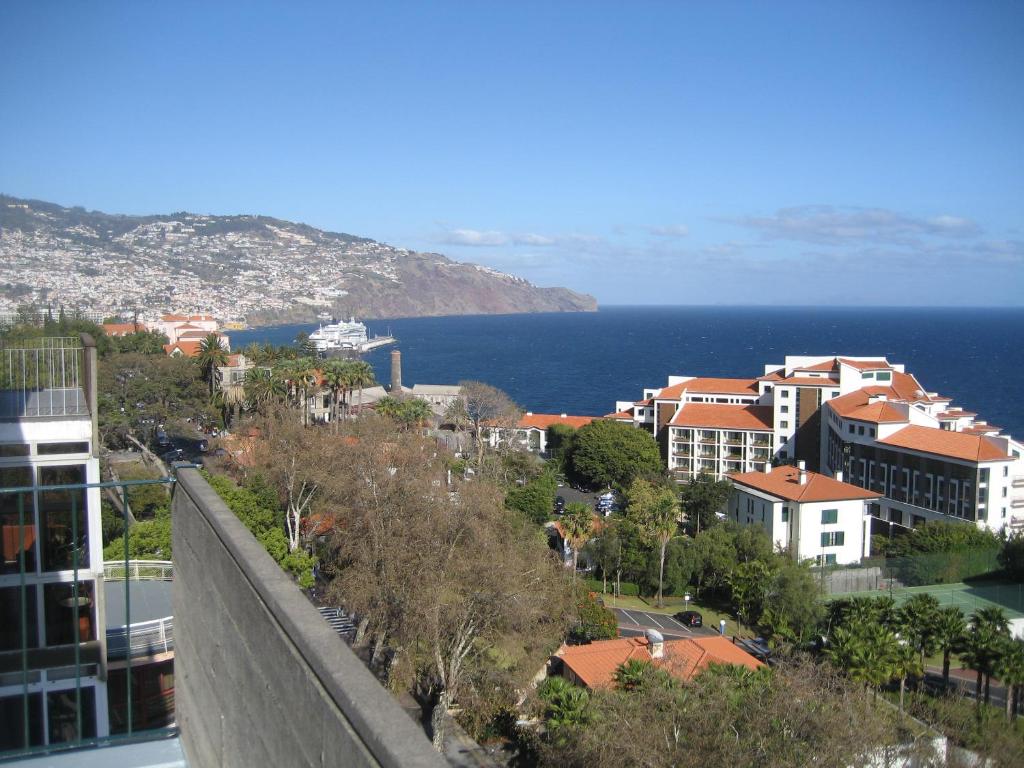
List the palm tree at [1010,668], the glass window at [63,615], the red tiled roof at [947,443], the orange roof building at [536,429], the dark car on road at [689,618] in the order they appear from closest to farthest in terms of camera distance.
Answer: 1. the glass window at [63,615]
2. the palm tree at [1010,668]
3. the dark car on road at [689,618]
4. the red tiled roof at [947,443]
5. the orange roof building at [536,429]

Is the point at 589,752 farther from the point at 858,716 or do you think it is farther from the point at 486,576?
the point at 486,576

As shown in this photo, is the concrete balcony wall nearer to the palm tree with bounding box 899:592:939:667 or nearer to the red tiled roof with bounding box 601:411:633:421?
the palm tree with bounding box 899:592:939:667

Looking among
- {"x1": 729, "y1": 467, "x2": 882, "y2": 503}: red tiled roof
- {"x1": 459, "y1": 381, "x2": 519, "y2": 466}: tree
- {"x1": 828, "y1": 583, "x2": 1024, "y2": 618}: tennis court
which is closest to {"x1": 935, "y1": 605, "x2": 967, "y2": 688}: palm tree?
{"x1": 828, "y1": 583, "x2": 1024, "y2": 618}: tennis court

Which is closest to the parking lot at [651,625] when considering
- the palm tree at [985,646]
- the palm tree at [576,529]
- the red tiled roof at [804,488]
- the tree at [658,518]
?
the tree at [658,518]

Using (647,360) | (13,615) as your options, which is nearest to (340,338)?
(647,360)

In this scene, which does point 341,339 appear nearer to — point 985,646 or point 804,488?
point 804,488

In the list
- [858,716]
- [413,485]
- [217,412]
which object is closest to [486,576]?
[413,485]

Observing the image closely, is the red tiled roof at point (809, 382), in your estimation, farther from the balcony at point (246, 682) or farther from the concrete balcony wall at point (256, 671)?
the concrete balcony wall at point (256, 671)
